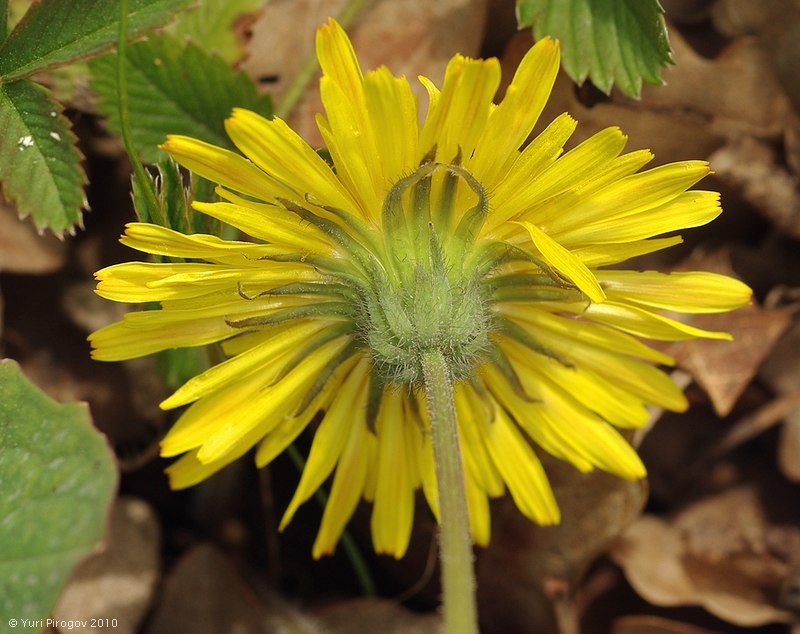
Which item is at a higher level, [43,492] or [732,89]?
[732,89]

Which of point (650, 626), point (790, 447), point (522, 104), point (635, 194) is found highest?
point (522, 104)

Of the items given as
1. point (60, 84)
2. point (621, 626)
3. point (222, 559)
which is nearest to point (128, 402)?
point (222, 559)

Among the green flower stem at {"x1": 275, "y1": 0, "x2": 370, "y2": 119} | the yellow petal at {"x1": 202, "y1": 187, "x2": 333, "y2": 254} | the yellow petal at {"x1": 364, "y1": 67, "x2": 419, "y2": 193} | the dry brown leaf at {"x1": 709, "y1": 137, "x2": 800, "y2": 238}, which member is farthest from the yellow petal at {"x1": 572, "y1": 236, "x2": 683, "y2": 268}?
the green flower stem at {"x1": 275, "y1": 0, "x2": 370, "y2": 119}

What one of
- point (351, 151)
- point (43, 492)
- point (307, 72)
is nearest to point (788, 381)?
point (307, 72)

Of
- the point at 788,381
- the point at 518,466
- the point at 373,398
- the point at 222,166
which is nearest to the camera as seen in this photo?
the point at 222,166

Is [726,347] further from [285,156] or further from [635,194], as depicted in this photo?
[285,156]

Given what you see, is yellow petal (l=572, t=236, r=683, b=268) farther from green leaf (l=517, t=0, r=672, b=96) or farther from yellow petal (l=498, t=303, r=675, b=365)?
green leaf (l=517, t=0, r=672, b=96)
